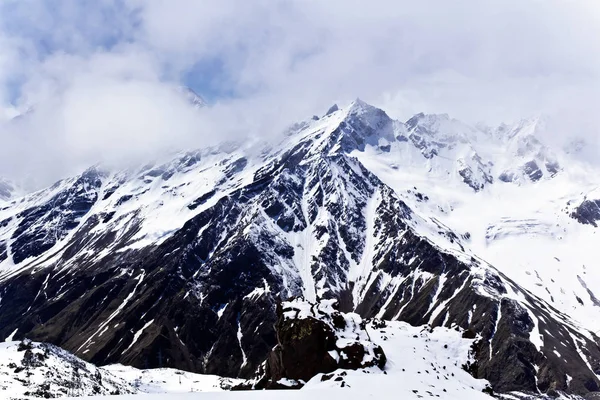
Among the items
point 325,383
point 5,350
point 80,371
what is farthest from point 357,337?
point 5,350

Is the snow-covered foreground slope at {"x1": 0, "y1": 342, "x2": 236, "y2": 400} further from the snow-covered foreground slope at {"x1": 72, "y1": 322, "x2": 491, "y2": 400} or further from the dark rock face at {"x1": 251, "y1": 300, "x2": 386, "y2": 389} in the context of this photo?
the snow-covered foreground slope at {"x1": 72, "y1": 322, "x2": 491, "y2": 400}

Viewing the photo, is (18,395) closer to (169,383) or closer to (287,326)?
(287,326)

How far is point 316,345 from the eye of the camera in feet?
224

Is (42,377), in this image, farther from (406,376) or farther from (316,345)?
(406,376)

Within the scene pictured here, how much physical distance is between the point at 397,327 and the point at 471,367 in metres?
16.6

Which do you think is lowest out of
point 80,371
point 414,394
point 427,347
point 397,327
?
point 414,394

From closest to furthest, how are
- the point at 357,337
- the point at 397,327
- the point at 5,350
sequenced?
the point at 357,337
the point at 397,327
the point at 5,350

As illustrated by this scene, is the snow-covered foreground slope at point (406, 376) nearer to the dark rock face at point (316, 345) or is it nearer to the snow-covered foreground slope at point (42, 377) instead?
the dark rock face at point (316, 345)

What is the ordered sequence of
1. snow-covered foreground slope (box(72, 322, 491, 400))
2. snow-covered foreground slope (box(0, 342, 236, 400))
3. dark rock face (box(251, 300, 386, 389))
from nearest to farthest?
snow-covered foreground slope (box(72, 322, 491, 400))
dark rock face (box(251, 300, 386, 389))
snow-covered foreground slope (box(0, 342, 236, 400))

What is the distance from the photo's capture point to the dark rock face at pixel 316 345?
64.4 metres

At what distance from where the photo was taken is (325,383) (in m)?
44.7

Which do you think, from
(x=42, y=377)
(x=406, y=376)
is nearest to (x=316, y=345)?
(x=406, y=376)

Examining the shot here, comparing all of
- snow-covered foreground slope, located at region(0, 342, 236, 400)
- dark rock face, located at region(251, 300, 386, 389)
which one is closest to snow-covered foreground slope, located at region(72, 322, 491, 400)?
dark rock face, located at region(251, 300, 386, 389)

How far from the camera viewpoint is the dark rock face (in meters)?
64.4
